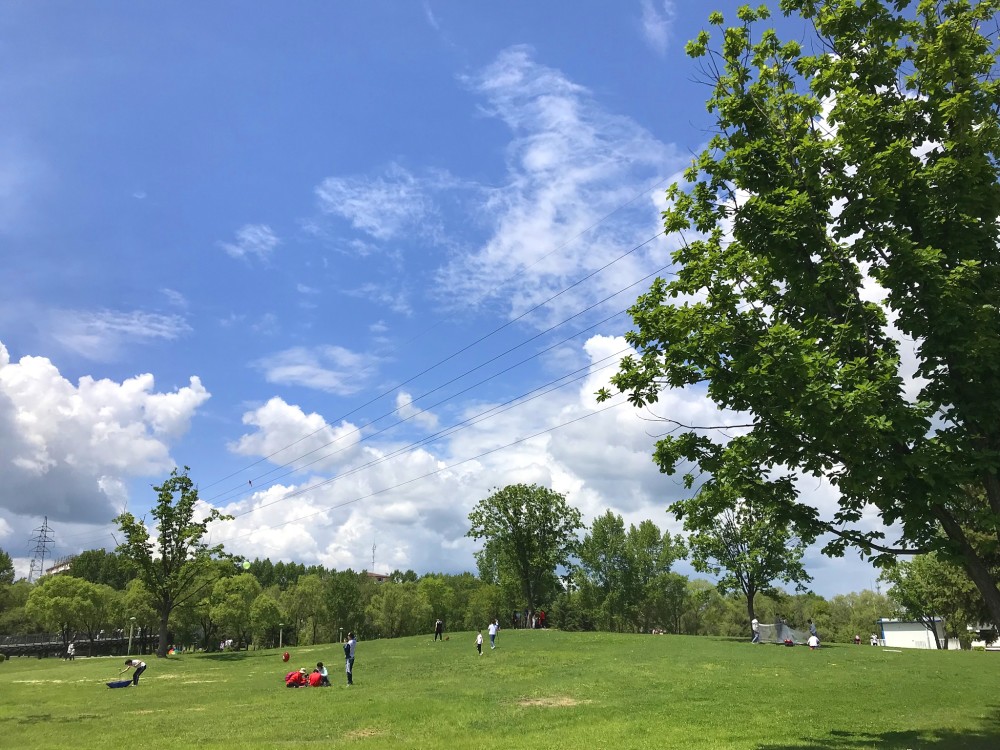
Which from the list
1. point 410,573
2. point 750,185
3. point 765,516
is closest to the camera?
point 750,185

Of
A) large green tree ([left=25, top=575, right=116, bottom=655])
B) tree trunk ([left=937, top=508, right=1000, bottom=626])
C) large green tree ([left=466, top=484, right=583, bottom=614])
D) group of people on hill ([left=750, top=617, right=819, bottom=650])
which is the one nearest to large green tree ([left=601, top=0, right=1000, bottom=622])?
tree trunk ([left=937, top=508, right=1000, bottom=626])

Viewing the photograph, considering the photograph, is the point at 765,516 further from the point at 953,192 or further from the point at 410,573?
the point at 410,573

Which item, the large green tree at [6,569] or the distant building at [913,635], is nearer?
the distant building at [913,635]

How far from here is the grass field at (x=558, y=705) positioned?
1730cm

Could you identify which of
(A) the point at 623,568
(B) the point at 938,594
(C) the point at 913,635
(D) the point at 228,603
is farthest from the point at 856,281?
(A) the point at 623,568

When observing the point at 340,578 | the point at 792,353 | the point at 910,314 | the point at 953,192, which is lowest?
the point at 340,578

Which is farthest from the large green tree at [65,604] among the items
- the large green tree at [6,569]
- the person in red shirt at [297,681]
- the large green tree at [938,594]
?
the large green tree at [938,594]

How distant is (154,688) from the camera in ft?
112

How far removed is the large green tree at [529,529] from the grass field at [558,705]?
4075 cm

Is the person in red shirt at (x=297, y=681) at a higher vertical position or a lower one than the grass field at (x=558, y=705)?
lower

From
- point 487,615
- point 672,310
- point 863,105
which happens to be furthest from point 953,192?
point 487,615

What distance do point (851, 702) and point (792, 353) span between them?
16289 millimetres

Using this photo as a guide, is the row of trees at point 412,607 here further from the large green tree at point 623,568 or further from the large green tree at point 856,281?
the large green tree at point 856,281

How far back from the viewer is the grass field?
56.7 feet
